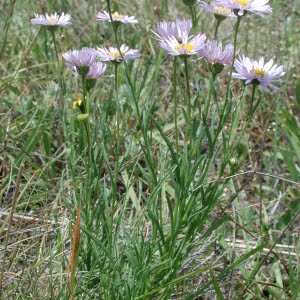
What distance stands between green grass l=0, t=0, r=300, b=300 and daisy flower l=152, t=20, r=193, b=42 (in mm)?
84

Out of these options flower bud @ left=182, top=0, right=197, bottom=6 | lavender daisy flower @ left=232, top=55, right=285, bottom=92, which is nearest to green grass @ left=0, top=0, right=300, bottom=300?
lavender daisy flower @ left=232, top=55, right=285, bottom=92

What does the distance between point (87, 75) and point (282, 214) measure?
0.82m

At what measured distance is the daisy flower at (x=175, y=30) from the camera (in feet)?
4.08

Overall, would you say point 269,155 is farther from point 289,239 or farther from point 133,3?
point 133,3

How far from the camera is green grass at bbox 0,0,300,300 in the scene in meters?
1.19

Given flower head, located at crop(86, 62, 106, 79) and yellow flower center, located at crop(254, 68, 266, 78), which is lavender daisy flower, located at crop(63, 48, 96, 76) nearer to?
flower head, located at crop(86, 62, 106, 79)

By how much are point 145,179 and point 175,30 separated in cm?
71

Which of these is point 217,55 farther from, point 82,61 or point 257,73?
point 82,61

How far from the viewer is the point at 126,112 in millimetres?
2223

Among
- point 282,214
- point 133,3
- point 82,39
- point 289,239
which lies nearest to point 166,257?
point 289,239

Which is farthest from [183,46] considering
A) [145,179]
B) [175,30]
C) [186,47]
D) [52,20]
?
[145,179]

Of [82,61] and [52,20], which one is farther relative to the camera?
[52,20]

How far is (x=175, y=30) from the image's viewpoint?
1.27m

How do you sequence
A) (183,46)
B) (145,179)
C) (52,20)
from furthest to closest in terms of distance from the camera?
(145,179), (52,20), (183,46)
